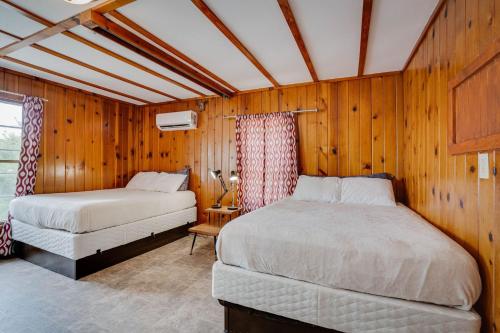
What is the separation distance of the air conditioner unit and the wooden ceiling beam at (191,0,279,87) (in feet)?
4.80

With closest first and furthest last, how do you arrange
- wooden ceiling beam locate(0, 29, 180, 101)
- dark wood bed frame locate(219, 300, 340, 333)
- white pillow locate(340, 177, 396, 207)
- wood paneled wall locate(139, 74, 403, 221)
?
dark wood bed frame locate(219, 300, 340, 333) < wooden ceiling beam locate(0, 29, 180, 101) < white pillow locate(340, 177, 396, 207) < wood paneled wall locate(139, 74, 403, 221)

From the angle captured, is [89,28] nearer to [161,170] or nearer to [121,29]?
[121,29]

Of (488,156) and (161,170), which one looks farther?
(161,170)

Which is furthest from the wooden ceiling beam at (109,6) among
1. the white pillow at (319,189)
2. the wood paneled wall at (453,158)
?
the white pillow at (319,189)

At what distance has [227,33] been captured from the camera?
187 centimetres

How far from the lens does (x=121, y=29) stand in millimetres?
1797

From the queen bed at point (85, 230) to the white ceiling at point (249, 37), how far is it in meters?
1.49

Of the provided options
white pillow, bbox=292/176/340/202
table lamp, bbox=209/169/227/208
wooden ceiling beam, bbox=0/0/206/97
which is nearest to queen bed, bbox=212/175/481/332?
white pillow, bbox=292/176/340/202

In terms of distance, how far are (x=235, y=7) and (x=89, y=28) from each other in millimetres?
1103

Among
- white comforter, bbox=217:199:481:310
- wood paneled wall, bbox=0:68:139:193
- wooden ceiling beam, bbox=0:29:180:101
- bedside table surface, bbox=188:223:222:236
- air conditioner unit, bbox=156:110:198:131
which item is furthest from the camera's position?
air conditioner unit, bbox=156:110:198:131

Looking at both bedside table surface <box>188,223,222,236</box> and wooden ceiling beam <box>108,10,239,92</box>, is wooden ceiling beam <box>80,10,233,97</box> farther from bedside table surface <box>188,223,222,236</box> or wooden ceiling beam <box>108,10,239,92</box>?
bedside table surface <box>188,223,222,236</box>

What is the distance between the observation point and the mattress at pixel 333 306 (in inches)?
39.8

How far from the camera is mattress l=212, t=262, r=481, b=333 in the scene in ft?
3.32

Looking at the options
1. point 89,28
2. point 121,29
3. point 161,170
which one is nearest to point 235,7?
point 121,29
